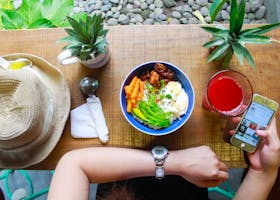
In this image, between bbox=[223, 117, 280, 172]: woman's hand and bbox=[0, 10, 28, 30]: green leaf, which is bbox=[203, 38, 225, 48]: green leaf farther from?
bbox=[0, 10, 28, 30]: green leaf

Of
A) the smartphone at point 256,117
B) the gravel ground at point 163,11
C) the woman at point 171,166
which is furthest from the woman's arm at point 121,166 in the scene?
the gravel ground at point 163,11

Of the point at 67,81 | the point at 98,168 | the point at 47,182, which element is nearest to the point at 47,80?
the point at 67,81

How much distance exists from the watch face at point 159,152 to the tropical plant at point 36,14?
21.3 inches

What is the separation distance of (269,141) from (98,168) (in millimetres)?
454

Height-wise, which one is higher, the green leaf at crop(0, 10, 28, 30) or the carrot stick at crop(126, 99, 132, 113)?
the green leaf at crop(0, 10, 28, 30)

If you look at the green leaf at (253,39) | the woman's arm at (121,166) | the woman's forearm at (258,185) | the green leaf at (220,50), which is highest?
the green leaf at (253,39)

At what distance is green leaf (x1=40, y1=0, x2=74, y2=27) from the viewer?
1135 mm

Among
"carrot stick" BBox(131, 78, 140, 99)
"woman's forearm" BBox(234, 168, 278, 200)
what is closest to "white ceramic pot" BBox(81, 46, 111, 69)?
"carrot stick" BBox(131, 78, 140, 99)

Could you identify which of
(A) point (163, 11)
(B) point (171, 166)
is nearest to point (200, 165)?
(B) point (171, 166)

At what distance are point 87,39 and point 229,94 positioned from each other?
399 mm

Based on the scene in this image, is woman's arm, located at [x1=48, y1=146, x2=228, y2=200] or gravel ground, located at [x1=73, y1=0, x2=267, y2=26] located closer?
woman's arm, located at [x1=48, y1=146, x2=228, y2=200]

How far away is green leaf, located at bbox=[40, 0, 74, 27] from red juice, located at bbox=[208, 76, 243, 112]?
56cm

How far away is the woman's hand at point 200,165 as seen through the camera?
2.93 feet

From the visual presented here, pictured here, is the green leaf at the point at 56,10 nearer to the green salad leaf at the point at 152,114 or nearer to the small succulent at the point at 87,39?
the small succulent at the point at 87,39
